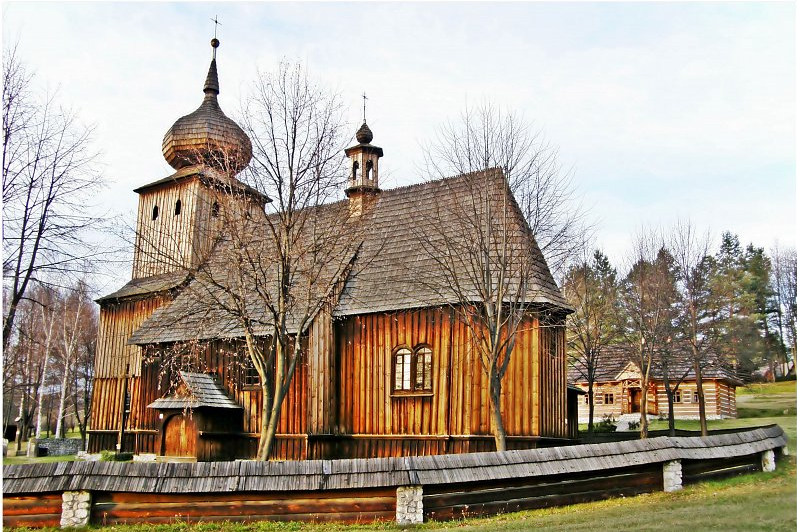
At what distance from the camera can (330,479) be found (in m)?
14.0

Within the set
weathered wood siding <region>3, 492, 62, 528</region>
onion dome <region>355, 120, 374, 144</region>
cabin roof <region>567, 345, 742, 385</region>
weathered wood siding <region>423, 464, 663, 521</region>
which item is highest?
onion dome <region>355, 120, 374, 144</region>

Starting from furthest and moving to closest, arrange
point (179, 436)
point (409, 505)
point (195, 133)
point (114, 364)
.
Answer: point (195, 133)
point (114, 364)
point (179, 436)
point (409, 505)

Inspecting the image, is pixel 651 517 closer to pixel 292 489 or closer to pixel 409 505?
pixel 409 505

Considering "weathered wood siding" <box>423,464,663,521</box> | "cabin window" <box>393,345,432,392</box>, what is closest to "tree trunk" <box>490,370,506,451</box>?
"weathered wood siding" <box>423,464,663,521</box>

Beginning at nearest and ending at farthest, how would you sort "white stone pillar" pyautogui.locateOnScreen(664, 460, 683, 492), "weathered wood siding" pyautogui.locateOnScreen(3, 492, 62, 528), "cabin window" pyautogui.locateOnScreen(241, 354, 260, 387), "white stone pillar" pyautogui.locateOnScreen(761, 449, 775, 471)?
"weathered wood siding" pyautogui.locateOnScreen(3, 492, 62, 528) → "white stone pillar" pyautogui.locateOnScreen(664, 460, 683, 492) → "white stone pillar" pyautogui.locateOnScreen(761, 449, 775, 471) → "cabin window" pyautogui.locateOnScreen(241, 354, 260, 387)

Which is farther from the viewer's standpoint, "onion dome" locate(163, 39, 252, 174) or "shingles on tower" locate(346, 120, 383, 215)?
"onion dome" locate(163, 39, 252, 174)

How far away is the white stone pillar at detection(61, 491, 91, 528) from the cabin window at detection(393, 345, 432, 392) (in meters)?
10.1

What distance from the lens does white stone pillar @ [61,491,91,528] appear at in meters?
14.1

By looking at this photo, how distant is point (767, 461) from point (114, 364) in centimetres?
2370

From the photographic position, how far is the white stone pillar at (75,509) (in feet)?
46.1

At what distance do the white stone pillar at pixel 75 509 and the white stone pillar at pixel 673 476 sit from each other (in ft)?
38.1

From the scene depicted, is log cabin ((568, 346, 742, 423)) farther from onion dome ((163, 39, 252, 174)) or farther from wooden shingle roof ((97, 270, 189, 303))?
onion dome ((163, 39, 252, 174))

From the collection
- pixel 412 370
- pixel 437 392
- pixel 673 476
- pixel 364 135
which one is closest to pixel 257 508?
pixel 437 392

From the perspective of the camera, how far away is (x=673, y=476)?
51.3 feet
